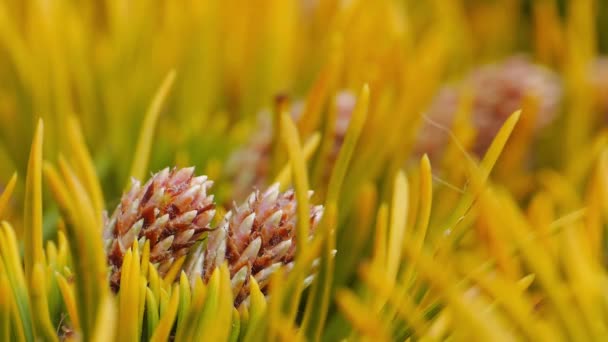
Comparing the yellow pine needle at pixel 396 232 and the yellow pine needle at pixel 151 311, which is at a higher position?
the yellow pine needle at pixel 151 311

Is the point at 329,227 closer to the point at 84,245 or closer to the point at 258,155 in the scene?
the point at 84,245

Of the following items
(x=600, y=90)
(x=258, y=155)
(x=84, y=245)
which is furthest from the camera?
(x=600, y=90)

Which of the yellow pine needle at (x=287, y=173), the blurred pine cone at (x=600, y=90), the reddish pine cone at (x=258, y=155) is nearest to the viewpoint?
the yellow pine needle at (x=287, y=173)

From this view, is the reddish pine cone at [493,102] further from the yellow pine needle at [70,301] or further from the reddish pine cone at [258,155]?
the yellow pine needle at [70,301]

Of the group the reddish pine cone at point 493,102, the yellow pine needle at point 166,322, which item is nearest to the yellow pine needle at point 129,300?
the yellow pine needle at point 166,322

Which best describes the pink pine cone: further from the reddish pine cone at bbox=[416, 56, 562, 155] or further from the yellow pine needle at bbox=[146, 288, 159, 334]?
the reddish pine cone at bbox=[416, 56, 562, 155]

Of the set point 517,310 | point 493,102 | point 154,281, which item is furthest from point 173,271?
point 493,102
